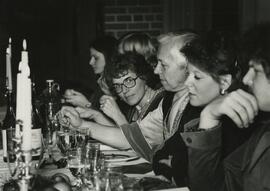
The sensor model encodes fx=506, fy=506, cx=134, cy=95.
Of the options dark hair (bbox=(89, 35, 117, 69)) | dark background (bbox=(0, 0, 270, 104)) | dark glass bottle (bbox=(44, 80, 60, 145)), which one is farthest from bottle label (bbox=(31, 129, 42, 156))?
dark background (bbox=(0, 0, 270, 104))

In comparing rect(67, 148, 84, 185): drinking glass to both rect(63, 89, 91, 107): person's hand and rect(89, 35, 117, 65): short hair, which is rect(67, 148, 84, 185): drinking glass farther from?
rect(89, 35, 117, 65): short hair

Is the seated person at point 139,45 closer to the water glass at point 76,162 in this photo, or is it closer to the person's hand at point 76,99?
the person's hand at point 76,99

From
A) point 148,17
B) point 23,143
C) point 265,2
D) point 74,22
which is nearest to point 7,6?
point 74,22

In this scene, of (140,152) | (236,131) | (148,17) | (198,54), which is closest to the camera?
(236,131)

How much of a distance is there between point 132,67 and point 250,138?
1256 mm

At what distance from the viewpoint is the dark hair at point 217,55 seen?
6.50ft

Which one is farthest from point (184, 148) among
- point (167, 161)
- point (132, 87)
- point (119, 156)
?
point (132, 87)

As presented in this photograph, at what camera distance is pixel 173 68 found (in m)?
2.52

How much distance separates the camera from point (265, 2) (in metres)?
3.78

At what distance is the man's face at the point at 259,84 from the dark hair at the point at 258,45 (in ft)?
0.07

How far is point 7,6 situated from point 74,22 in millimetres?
Result: 935

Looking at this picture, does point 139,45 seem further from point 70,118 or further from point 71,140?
point 71,140

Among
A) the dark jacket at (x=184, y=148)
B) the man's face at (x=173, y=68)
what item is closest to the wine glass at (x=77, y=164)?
the dark jacket at (x=184, y=148)

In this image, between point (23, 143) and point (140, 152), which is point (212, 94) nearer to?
point (140, 152)
